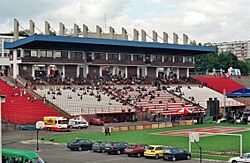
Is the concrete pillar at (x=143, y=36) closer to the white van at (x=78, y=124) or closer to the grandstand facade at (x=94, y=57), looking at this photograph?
the grandstand facade at (x=94, y=57)

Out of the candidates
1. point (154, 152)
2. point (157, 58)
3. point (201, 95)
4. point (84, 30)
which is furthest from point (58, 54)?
Answer: point (154, 152)

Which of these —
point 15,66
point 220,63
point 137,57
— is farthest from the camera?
point 220,63

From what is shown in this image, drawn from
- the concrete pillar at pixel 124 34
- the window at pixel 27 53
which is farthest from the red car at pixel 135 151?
the concrete pillar at pixel 124 34

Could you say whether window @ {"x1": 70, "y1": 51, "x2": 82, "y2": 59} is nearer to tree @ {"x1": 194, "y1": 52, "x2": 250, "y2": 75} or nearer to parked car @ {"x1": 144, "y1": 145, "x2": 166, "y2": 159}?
parked car @ {"x1": 144, "y1": 145, "x2": 166, "y2": 159}

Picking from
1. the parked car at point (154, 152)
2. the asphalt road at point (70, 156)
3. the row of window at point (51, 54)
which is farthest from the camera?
the row of window at point (51, 54)

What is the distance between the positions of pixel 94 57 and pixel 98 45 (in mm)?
2691

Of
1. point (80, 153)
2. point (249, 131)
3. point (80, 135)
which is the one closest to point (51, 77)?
point (80, 135)

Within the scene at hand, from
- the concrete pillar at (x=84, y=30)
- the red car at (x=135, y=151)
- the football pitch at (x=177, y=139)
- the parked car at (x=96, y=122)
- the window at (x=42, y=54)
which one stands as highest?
the concrete pillar at (x=84, y=30)

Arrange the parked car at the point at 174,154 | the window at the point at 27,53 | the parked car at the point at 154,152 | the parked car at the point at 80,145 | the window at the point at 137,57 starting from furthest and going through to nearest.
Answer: the window at the point at 137,57 → the window at the point at 27,53 → the parked car at the point at 80,145 → the parked car at the point at 154,152 → the parked car at the point at 174,154

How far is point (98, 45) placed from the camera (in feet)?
306

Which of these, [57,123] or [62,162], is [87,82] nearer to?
[57,123]

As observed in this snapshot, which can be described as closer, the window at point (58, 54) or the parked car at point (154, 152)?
the parked car at point (154, 152)

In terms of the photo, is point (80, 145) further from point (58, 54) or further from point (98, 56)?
point (98, 56)

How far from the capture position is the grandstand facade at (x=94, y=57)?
3398 inches
